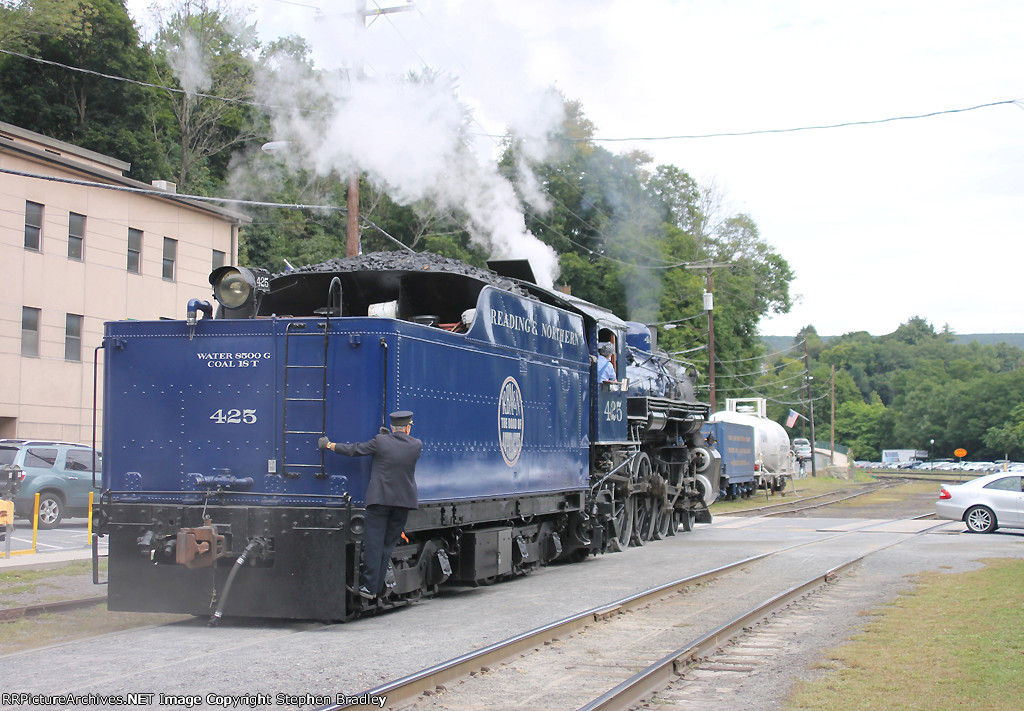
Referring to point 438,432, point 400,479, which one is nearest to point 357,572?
point 400,479

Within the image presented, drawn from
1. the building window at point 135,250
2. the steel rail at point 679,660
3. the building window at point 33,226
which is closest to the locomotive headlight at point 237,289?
the steel rail at point 679,660

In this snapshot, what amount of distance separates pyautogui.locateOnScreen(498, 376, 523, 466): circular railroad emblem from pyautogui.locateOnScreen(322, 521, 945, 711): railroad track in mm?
2075

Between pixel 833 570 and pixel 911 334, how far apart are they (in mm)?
167608

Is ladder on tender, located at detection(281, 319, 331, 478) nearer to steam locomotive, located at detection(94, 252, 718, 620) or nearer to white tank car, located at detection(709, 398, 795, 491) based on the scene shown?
steam locomotive, located at detection(94, 252, 718, 620)

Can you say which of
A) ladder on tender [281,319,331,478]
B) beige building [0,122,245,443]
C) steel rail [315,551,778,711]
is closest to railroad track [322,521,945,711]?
steel rail [315,551,778,711]

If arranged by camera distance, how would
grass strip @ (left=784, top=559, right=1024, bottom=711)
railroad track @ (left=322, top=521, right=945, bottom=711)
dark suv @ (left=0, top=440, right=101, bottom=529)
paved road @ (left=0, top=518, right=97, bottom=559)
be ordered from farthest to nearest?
dark suv @ (left=0, top=440, right=101, bottom=529)
paved road @ (left=0, top=518, right=97, bottom=559)
grass strip @ (left=784, top=559, right=1024, bottom=711)
railroad track @ (left=322, top=521, right=945, bottom=711)

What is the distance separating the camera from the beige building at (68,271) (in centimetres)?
2550

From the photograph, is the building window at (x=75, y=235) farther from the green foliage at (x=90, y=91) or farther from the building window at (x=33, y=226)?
the green foliage at (x=90, y=91)

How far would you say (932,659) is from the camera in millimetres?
7613

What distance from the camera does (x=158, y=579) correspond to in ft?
28.3

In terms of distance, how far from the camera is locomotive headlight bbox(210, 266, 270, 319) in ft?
31.4

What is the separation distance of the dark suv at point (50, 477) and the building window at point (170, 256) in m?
11.1

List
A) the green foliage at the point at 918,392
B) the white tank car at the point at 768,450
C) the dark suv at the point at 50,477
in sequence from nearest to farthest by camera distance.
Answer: the dark suv at the point at 50,477
the white tank car at the point at 768,450
the green foliage at the point at 918,392

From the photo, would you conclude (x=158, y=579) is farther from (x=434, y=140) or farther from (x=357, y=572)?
(x=434, y=140)
